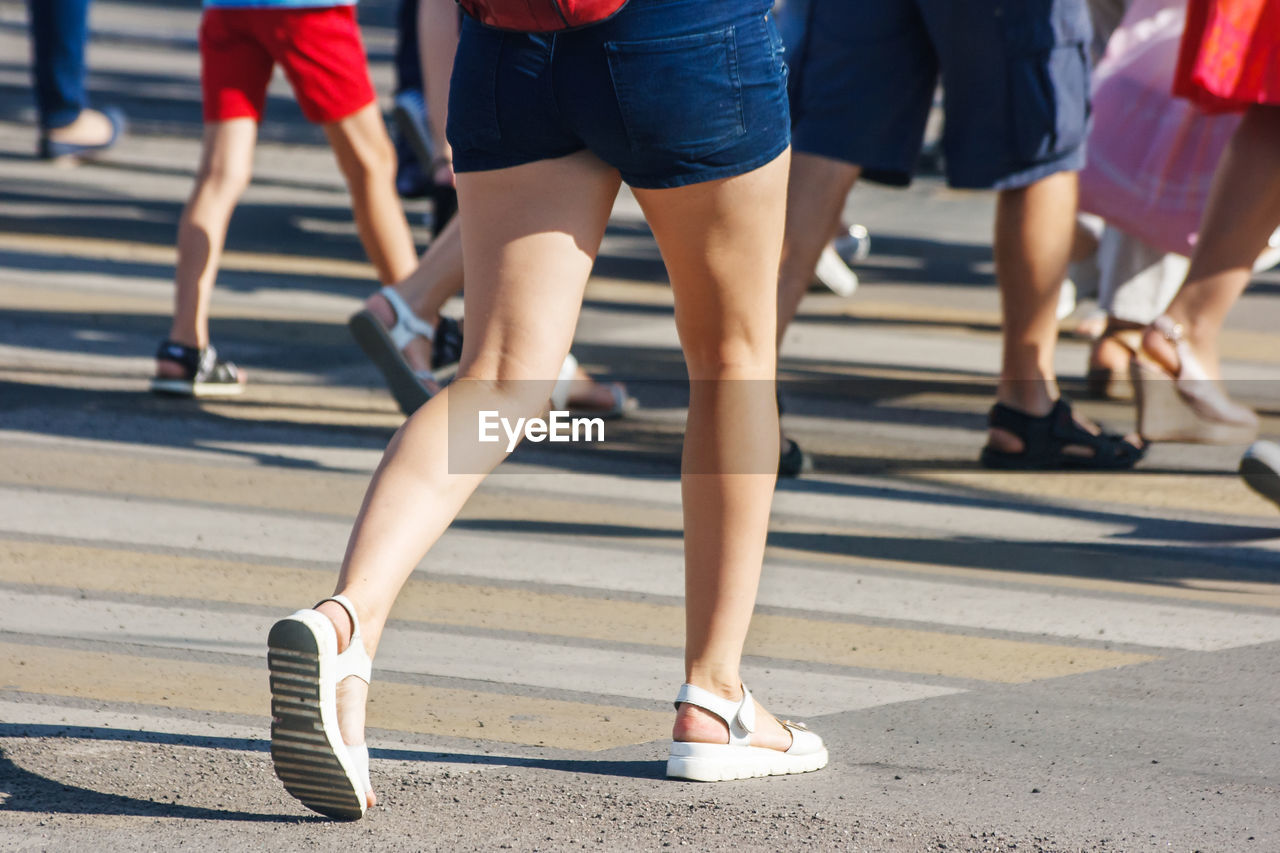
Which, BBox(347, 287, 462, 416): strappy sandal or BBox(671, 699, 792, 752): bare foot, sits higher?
BBox(671, 699, 792, 752): bare foot

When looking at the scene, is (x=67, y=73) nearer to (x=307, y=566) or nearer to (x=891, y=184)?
(x=891, y=184)

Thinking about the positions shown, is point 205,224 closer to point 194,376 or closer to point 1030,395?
point 194,376

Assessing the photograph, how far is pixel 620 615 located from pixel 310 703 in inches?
51.5

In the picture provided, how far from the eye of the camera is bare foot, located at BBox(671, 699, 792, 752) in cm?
286

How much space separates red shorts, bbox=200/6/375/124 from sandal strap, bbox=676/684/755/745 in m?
3.03

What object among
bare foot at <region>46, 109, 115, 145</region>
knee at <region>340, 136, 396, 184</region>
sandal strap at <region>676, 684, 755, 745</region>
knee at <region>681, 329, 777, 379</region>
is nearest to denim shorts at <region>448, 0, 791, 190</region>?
knee at <region>681, 329, 777, 379</region>

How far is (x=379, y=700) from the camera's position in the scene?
126 inches

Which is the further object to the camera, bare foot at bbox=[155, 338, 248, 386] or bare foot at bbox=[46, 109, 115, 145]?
bare foot at bbox=[46, 109, 115, 145]

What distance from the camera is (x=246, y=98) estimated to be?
5566 millimetres

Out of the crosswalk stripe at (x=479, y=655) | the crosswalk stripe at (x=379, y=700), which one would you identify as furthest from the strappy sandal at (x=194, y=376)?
the crosswalk stripe at (x=379, y=700)

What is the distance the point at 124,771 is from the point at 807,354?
13.0 ft

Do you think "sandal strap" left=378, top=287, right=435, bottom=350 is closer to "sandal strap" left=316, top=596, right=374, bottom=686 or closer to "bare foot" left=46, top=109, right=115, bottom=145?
"sandal strap" left=316, top=596, right=374, bottom=686

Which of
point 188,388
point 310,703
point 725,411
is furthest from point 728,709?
point 188,388

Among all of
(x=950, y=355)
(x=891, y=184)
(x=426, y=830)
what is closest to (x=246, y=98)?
(x=891, y=184)
